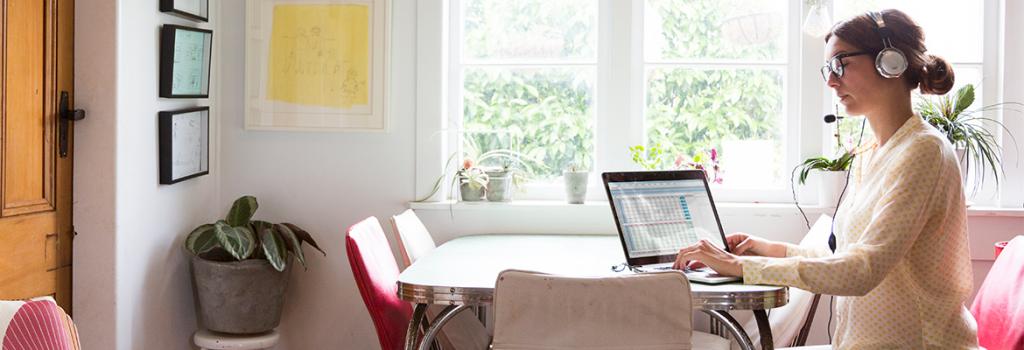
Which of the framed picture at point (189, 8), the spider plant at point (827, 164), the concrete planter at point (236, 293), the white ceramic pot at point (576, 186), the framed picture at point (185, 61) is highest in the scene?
the framed picture at point (189, 8)

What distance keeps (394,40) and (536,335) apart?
1.99m

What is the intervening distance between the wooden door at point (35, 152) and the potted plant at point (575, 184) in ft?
5.68

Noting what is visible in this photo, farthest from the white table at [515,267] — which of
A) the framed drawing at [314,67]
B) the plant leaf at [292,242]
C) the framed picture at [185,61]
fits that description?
the framed picture at [185,61]

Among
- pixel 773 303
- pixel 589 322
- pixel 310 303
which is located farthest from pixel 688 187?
pixel 310 303

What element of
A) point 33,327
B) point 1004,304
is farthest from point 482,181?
point 33,327

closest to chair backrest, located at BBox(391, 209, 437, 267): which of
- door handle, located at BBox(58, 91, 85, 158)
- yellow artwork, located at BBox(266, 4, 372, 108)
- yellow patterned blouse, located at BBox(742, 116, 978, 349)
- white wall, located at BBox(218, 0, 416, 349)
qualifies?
white wall, located at BBox(218, 0, 416, 349)

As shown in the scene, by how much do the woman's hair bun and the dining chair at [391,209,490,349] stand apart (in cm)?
146

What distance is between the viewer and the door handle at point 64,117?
3.17 m

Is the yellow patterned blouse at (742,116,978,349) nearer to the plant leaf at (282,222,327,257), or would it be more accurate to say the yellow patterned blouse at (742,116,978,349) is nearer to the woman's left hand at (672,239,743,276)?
the woman's left hand at (672,239,743,276)

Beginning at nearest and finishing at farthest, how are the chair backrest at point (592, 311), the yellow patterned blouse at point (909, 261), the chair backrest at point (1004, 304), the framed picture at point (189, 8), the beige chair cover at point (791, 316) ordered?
1. the yellow patterned blouse at point (909, 261)
2. the chair backrest at point (592, 311)
3. the chair backrest at point (1004, 304)
4. the beige chair cover at point (791, 316)
5. the framed picture at point (189, 8)

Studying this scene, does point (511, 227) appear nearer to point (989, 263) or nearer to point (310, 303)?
point (310, 303)

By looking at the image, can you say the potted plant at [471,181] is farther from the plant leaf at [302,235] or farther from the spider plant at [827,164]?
the spider plant at [827,164]

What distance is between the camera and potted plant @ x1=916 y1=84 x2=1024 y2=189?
12.1 ft

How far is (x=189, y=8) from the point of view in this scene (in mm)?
3725
